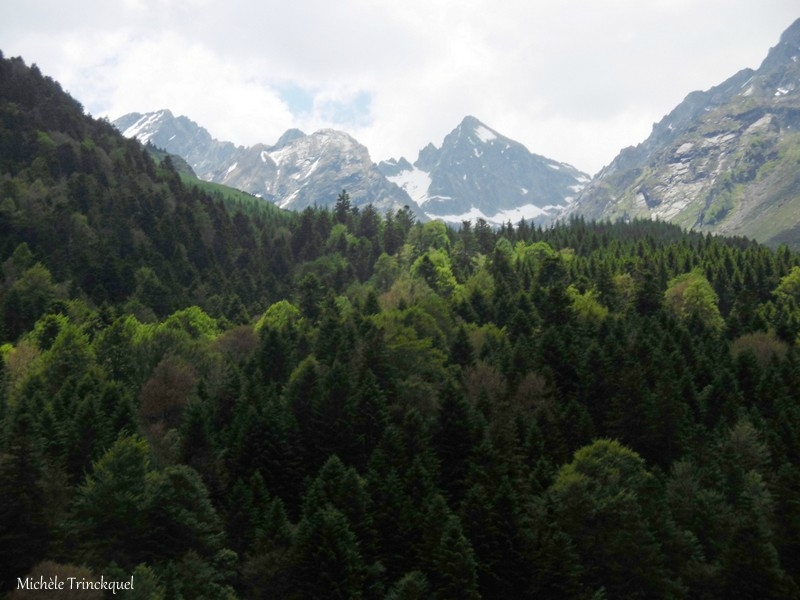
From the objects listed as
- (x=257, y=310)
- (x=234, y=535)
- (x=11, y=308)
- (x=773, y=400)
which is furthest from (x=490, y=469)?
(x=257, y=310)

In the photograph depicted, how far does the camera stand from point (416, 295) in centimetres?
11000

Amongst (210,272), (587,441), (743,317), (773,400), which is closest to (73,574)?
(587,441)

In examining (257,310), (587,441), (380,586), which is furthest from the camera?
(257,310)

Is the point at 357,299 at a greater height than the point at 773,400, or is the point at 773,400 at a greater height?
the point at 357,299

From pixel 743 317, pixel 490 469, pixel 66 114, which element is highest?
pixel 66 114

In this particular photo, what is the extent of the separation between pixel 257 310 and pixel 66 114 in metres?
80.4

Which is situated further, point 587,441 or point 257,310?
point 257,310

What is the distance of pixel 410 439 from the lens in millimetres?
55000

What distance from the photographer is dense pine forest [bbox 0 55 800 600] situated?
4053 centimetres

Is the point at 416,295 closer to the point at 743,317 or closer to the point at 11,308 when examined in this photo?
the point at 743,317

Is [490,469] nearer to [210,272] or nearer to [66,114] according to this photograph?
[210,272]

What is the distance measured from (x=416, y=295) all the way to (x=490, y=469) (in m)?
60.7

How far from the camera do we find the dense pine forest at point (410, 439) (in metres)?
40.5

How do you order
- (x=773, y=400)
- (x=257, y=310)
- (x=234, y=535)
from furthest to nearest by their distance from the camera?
(x=257, y=310), (x=773, y=400), (x=234, y=535)
